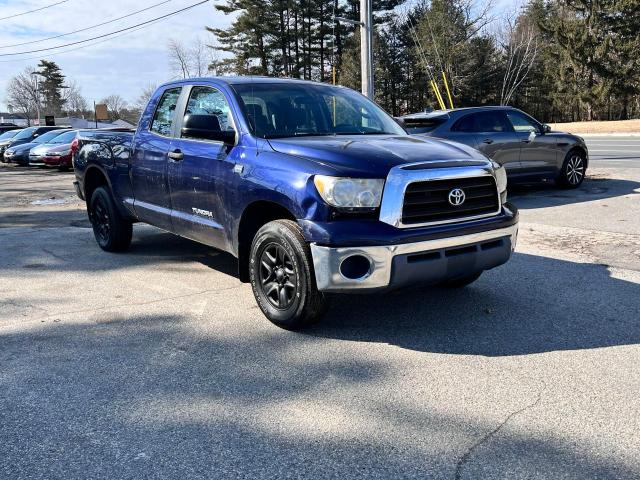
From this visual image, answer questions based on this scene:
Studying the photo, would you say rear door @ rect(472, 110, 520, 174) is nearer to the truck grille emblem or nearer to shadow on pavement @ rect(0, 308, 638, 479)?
the truck grille emblem

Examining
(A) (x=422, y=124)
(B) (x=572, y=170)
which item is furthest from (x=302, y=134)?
(B) (x=572, y=170)

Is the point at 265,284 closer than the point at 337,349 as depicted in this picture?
No

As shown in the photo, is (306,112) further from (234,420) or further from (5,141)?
A: (5,141)

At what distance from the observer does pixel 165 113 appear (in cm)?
596

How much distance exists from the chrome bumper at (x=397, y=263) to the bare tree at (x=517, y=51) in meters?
44.3

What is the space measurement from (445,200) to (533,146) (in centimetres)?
755

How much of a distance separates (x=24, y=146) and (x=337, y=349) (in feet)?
77.1

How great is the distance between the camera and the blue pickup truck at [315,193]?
3895 mm

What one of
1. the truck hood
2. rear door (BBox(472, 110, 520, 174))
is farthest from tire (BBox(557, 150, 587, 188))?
the truck hood

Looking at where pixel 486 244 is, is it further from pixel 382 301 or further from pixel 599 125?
pixel 599 125

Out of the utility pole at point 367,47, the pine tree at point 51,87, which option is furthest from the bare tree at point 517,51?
the pine tree at point 51,87

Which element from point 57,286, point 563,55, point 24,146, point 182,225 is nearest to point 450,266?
point 182,225

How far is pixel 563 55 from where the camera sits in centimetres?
5084

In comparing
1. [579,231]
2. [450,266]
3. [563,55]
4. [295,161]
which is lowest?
[579,231]
